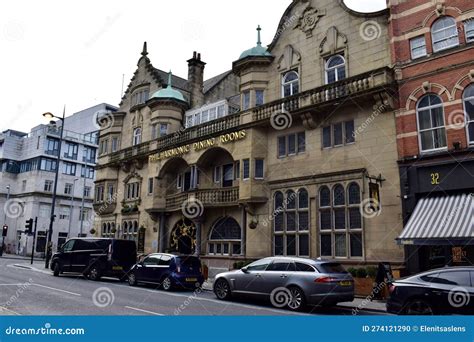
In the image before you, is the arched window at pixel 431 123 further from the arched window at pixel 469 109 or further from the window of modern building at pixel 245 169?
the window of modern building at pixel 245 169

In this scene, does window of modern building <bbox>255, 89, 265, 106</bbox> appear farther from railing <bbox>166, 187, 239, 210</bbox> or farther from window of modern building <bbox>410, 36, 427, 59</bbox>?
window of modern building <bbox>410, 36, 427, 59</bbox>

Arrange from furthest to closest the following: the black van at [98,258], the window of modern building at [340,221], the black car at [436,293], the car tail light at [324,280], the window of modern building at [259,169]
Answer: the window of modern building at [259,169] < the black van at [98,258] < the window of modern building at [340,221] < the car tail light at [324,280] < the black car at [436,293]

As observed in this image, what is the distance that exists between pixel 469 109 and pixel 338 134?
5.95 metres

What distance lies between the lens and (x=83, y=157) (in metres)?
67.3

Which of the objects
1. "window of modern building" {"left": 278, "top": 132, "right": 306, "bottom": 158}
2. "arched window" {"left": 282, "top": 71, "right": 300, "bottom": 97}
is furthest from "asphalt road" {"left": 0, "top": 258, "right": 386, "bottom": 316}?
"arched window" {"left": 282, "top": 71, "right": 300, "bottom": 97}

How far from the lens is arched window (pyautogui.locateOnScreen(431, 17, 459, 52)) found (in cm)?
1689

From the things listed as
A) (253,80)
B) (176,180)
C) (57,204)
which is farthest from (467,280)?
(57,204)

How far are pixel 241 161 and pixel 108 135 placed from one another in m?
17.6

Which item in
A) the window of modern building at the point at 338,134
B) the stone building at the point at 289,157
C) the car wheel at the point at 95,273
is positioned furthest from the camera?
the car wheel at the point at 95,273

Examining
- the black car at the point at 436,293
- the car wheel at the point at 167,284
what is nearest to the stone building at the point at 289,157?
the car wheel at the point at 167,284

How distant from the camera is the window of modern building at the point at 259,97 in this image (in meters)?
24.0

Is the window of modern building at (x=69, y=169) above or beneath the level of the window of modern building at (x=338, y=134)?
above

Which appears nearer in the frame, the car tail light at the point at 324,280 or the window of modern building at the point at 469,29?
the car tail light at the point at 324,280

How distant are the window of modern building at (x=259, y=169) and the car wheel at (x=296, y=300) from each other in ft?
33.6
